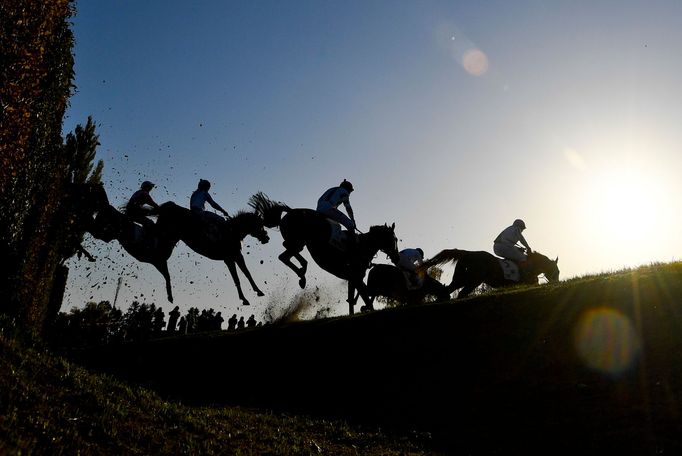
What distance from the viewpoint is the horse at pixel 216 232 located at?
15484 mm

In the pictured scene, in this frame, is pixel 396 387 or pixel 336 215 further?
pixel 336 215

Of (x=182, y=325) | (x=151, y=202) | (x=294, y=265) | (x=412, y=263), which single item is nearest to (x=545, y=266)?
(x=412, y=263)

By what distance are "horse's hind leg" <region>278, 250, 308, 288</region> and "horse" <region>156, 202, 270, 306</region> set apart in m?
1.18

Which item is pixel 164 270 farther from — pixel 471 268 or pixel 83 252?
pixel 471 268

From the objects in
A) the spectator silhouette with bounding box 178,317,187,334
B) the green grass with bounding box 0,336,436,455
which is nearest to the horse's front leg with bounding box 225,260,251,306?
the green grass with bounding box 0,336,436,455

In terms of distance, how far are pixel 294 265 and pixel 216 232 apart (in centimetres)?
246

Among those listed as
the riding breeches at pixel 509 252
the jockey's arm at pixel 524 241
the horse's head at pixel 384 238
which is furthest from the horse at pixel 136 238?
the jockey's arm at pixel 524 241

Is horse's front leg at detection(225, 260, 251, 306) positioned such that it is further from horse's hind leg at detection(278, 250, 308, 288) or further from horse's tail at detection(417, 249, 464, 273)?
horse's tail at detection(417, 249, 464, 273)

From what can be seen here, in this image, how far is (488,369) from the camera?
10.1m

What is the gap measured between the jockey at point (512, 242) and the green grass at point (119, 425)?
430 inches

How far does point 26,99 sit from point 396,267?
1302 centimetres

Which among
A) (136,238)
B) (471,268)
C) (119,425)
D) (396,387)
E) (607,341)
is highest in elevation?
(471,268)

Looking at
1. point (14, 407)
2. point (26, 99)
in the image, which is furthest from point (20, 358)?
point (26, 99)

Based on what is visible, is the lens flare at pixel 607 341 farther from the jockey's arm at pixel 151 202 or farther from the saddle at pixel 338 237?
the jockey's arm at pixel 151 202
